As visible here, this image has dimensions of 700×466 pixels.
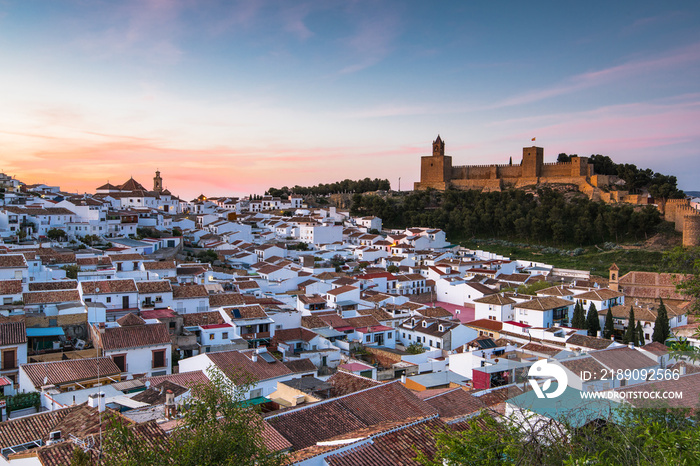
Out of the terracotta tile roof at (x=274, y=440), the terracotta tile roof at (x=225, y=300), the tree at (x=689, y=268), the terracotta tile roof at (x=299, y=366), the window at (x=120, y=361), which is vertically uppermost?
the tree at (x=689, y=268)

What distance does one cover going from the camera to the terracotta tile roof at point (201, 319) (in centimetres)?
1392

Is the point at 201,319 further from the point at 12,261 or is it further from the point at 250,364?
the point at 12,261

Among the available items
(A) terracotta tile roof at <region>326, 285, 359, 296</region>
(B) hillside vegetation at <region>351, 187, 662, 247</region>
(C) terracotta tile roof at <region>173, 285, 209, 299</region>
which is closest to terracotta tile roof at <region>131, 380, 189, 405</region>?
(C) terracotta tile roof at <region>173, 285, 209, 299</region>

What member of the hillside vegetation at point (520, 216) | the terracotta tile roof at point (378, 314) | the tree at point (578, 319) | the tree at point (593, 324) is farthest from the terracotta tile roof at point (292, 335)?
the hillside vegetation at point (520, 216)

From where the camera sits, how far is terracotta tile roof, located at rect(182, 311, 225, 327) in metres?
13.9

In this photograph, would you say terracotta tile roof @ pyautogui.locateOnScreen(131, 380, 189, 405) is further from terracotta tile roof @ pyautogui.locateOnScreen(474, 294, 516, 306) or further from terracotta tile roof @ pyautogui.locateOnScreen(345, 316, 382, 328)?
terracotta tile roof @ pyautogui.locateOnScreen(474, 294, 516, 306)

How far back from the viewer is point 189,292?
15.3 m

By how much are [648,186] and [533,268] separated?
20.5m

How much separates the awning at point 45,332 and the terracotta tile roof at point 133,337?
4.73 ft

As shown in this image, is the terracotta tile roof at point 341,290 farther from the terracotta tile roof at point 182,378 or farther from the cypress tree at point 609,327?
the terracotta tile roof at point 182,378

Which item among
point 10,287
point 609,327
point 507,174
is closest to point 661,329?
point 609,327

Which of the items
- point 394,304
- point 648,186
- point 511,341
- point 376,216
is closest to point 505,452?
point 511,341

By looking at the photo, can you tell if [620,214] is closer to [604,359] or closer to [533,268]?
[533,268]

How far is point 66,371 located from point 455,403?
6903 millimetres
